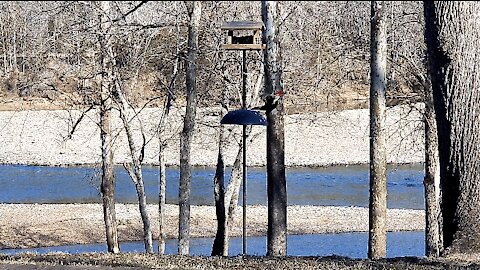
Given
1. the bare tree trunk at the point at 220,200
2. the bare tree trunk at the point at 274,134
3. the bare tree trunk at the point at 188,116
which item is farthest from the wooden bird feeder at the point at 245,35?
the bare tree trunk at the point at 220,200

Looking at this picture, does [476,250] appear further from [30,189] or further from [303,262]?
[30,189]

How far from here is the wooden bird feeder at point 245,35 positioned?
1152 cm

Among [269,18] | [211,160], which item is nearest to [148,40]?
[269,18]

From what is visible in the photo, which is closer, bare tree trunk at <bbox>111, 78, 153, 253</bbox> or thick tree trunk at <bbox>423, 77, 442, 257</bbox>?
bare tree trunk at <bbox>111, 78, 153, 253</bbox>

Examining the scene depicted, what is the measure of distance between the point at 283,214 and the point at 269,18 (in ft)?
8.59

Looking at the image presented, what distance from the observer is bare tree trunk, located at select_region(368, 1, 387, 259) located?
11.8m

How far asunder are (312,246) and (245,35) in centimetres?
887

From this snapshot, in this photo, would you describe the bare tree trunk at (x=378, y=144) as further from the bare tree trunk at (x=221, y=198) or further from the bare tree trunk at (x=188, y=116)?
the bare tree trunk at (x=221, y=198)

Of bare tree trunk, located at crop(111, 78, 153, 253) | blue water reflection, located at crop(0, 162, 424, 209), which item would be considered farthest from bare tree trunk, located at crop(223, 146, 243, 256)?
blue water reflection, located at crop(0, 162, 424, 209)

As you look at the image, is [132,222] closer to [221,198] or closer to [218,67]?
[221,198]

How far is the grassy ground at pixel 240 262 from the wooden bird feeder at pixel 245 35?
4236 mm

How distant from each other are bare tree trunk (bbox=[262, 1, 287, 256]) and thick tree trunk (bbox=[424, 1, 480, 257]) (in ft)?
11.0

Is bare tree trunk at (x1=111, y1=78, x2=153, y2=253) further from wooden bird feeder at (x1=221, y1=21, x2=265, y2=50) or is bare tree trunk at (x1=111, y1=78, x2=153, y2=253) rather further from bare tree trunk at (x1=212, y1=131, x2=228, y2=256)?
wooden bird feeder at (x1=221, y1=21, x2=265, y2=50)

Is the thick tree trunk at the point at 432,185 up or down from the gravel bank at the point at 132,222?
up
